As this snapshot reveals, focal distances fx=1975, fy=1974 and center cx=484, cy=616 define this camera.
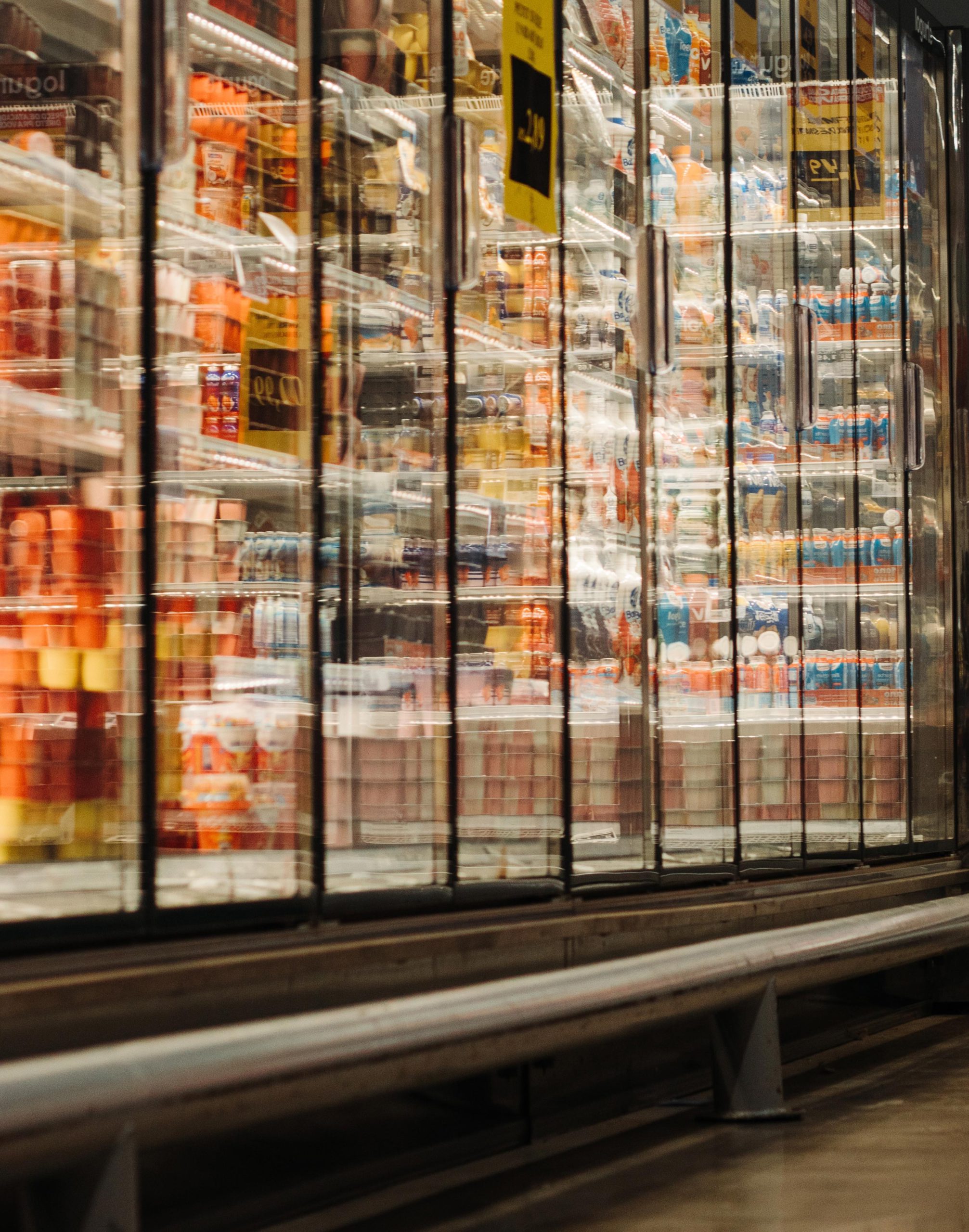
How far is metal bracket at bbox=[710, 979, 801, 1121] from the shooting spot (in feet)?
17.7

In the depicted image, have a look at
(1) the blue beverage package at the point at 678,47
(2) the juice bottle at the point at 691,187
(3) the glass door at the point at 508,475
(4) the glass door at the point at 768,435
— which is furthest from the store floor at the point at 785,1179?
(1) the blue beverage package at the point at 678,47

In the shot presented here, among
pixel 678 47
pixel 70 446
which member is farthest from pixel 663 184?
pixel 70 446

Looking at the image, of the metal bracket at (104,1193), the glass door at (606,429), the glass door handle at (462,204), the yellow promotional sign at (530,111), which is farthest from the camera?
the glass door at (606,429)

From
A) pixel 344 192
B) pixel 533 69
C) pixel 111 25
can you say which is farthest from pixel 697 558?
pixel 111 25

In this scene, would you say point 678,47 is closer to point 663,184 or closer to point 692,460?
point 663,184

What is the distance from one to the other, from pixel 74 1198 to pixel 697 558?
3.84 metres

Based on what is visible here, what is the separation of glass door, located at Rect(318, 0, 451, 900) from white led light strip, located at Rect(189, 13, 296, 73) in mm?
130

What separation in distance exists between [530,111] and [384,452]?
4.02 ft

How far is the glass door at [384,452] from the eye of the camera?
475 cm

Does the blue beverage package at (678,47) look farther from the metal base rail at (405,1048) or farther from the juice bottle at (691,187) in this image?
the metal base rail at (405,1048)

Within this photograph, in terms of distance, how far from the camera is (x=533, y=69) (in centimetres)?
557

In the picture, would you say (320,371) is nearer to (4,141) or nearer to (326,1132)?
(4,141)

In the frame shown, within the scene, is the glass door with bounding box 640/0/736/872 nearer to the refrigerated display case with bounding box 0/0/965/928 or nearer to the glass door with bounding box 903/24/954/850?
the refrigerated display case with bounding box 0/0/965/928

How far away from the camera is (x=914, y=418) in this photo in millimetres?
8141
